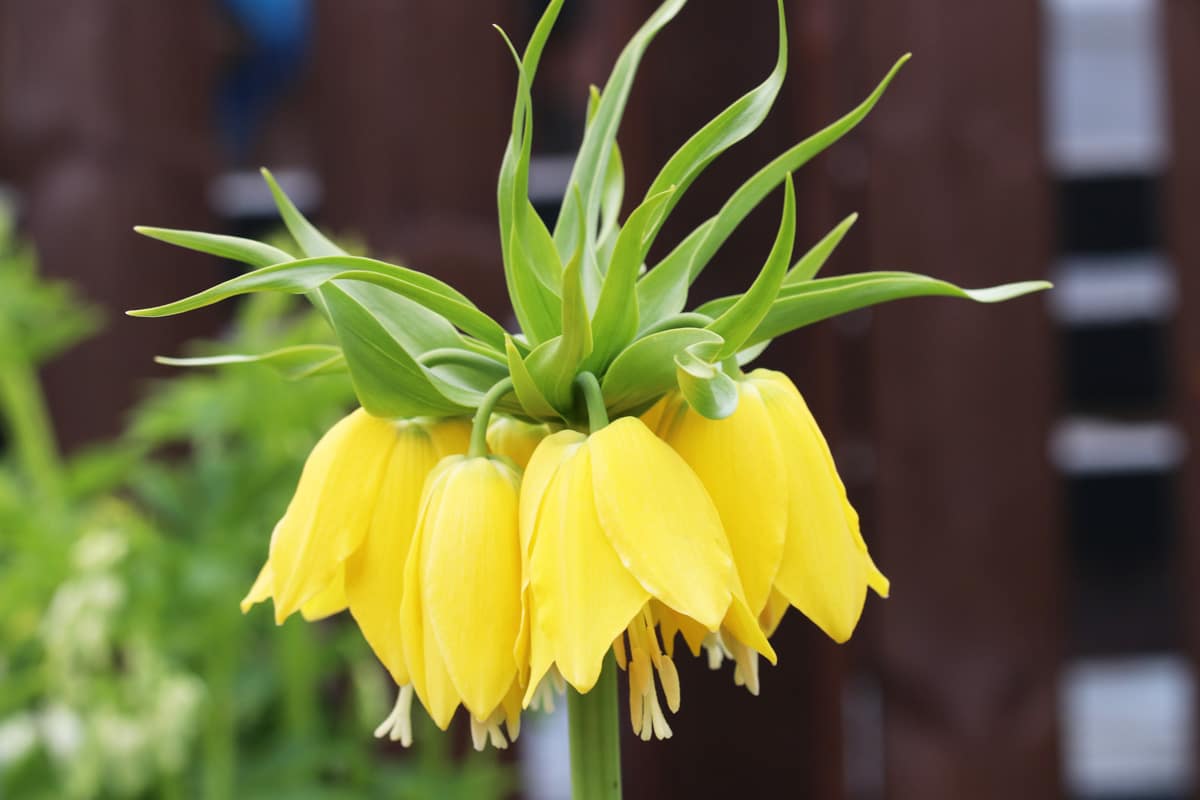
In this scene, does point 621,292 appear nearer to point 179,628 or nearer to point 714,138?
point 714,138

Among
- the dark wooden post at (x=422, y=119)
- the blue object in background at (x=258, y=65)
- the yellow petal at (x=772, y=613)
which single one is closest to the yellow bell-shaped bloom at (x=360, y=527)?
the yellow petal at (x=772, y=613)

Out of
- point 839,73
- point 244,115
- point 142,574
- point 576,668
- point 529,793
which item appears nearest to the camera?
point 576,668

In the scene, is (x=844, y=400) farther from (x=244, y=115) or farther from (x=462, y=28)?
(x=244, y=115)

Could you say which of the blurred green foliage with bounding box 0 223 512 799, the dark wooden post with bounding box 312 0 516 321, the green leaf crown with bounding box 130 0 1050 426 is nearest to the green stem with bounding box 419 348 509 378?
the green leaf crown with bounding box 130 0 1050 426

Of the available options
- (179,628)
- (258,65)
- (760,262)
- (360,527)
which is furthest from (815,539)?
(258,65)

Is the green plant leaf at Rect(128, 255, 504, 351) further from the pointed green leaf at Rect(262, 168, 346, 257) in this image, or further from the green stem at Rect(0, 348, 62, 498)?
the green stem at Rect(0, 348, 62, 498)

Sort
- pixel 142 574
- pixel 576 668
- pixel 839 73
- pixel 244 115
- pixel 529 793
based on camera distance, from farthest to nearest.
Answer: pixel 244 115 < pixel 529 793 < pixel 839 73 < pixel 142 574 < pixel 576 668

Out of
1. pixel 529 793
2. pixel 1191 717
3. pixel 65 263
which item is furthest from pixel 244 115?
pixel 1191 717
